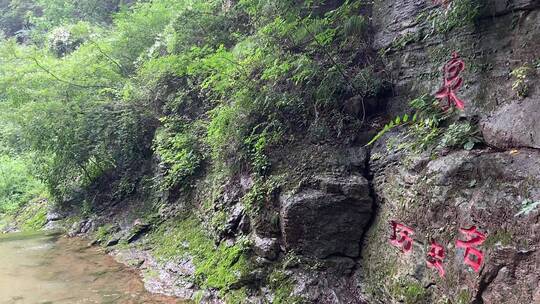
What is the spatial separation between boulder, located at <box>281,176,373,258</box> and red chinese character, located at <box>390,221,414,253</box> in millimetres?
466

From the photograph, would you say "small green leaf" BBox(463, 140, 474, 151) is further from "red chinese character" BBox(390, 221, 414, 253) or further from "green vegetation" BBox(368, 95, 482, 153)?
"red chinese character" BBox(390, 221, 414, 253)

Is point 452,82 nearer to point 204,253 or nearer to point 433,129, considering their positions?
point 433,129

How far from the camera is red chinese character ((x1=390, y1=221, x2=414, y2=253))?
4323 millimetres

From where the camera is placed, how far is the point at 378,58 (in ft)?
19.2

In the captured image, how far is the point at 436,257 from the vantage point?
12.9ft

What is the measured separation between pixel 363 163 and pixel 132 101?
24.5 ft

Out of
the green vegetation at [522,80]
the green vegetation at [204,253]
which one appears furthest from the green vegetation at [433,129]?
the green vegetation at [204,253]

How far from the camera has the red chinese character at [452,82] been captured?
4.55 metres

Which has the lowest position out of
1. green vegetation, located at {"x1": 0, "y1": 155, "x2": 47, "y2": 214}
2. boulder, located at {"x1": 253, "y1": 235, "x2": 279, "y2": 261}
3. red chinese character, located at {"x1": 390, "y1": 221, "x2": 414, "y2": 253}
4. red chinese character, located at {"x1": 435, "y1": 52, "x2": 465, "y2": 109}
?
green vegetation, located at {"x1": 0, "y1": 155, "x2": 47, "y2": 214}

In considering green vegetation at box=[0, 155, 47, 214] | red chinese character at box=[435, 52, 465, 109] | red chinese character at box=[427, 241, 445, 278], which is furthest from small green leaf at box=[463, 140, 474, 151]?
green vegetation at box=[0, 155, 47, 214]

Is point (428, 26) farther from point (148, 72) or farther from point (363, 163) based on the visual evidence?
point (148, 72)

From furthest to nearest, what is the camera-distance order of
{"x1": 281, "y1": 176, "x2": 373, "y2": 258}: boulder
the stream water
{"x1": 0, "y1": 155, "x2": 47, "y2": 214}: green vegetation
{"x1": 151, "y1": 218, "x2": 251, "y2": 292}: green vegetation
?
1. {"x1": 0, "y1": 155, "x2": 47, "y2": 214}: green vegetation
2. the stream water
3. {"x1": 151, "y1": 218, "x2": 251, "y2": 292}: green vegetation
4. {"x1": 281, "y1": 176, "x2": 373, "y2": 258}: boulder

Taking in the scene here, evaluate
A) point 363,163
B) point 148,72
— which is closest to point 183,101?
point 148,72

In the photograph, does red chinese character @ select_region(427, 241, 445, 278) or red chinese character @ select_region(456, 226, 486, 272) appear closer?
red chinese character @ select_region(456, 226, 486, 272)
